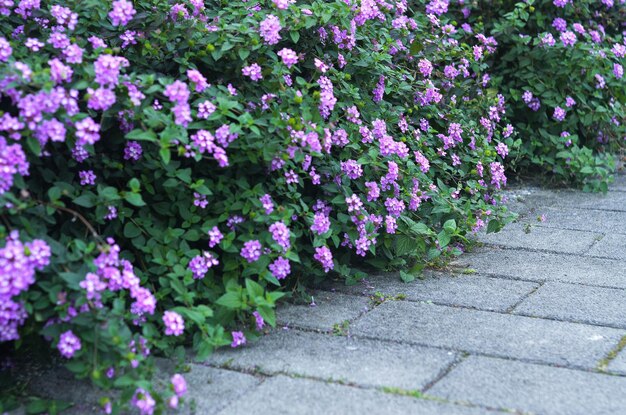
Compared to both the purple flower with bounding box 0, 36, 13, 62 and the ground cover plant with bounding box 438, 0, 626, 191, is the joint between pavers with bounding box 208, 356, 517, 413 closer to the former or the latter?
the purple flower with bounding box 0, 36, 13, 62

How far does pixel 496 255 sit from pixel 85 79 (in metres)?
2.04

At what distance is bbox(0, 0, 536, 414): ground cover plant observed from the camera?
240 centimetres

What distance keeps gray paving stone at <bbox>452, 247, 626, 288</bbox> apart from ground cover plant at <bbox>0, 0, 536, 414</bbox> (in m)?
0.16

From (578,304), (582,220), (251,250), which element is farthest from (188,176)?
(582,220)

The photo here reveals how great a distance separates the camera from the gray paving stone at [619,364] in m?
2.62

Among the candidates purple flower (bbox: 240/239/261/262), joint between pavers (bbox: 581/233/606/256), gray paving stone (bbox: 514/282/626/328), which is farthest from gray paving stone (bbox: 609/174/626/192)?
purple flower (bbox: 240/239/261/262)

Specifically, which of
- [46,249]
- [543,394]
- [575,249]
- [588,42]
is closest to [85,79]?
[46,249]

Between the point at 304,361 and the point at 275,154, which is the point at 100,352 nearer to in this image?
the point at 304,361

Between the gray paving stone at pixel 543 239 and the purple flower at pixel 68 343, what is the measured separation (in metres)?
2.27

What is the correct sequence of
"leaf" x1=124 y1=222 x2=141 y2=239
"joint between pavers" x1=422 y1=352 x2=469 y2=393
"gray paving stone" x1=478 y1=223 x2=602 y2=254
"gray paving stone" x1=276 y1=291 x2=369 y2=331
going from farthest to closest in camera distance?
"gray paving stone" x1=478 y1=223 x2=602 y2=254 → "gray paving stone" x1=276 y1=291 x2=369 y2=331 → "leaf" x1=124 y1=222 x2=141 y2=239 → "joint between pavers" x1=422 y1=352 x2=469 y2=393

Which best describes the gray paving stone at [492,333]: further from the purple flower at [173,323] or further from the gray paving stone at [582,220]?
the gray paving stone at [582,220]

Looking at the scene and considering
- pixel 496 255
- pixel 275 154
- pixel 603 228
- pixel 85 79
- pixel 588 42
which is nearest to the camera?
pixel 85 79

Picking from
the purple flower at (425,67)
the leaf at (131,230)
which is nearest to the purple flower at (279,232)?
the leaf at (131,230)

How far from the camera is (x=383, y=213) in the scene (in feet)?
11.3
